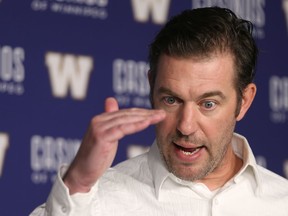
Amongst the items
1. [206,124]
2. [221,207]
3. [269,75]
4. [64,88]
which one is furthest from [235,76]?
[269,75]

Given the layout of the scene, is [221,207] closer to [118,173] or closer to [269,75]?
[118,173]

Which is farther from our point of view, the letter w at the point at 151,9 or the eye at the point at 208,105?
the letter w at the point at 151,9

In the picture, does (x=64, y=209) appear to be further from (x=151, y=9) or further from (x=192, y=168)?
(x=151, y=9)

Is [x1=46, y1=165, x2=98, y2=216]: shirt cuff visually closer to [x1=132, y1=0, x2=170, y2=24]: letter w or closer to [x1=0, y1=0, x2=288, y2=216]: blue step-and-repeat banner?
[x1=0, y1=0, x2=288, y2=216]: blue step-and-repeat banner

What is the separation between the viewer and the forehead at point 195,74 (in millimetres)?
1843

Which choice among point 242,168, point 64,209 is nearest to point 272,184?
point 242,168

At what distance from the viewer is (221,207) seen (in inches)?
74.9

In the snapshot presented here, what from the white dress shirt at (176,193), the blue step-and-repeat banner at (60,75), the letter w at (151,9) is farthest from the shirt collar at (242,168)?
the letter w at (151,9)

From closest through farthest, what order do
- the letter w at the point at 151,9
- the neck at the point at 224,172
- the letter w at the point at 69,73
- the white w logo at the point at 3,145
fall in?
the neck at the point at 224,172
the white w logo at the point at 3,145
the letter w at the point at 69,73
the letter w at the point at 151,9

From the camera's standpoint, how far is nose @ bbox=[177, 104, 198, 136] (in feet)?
5.91

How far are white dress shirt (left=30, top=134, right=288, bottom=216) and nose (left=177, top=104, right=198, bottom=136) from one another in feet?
0.45

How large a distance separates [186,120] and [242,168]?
0.25 meters

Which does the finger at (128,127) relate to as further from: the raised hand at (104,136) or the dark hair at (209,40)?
the dark hair at (209,40)

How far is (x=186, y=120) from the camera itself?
Result: 1804 millimetres
